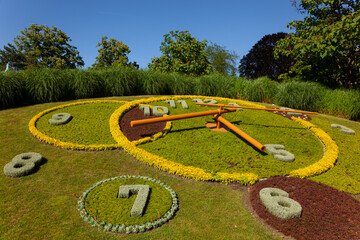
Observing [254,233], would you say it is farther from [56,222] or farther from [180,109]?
[180,109]

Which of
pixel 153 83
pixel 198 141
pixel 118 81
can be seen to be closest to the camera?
pixel 198 141

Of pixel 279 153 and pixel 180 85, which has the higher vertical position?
pixel 180 85

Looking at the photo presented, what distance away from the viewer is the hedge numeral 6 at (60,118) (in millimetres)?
8301

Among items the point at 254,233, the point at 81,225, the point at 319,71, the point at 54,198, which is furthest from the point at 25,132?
the point at 319,71

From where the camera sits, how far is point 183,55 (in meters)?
26.3

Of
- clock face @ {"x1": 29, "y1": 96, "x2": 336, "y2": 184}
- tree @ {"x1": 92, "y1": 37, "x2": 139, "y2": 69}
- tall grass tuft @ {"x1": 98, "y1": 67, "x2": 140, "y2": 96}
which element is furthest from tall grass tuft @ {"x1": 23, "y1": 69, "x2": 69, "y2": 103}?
tree @ {"x1": 92, "y1": 37, "x2": 139, "y2": 69}

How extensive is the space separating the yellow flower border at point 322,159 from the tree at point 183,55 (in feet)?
60.3

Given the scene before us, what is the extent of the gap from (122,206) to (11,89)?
32.9 feet

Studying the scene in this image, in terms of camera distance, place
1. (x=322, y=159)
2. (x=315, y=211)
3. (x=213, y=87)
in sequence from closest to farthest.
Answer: (x=315, y=211), (x=322, y=159), (x=213, y=87)

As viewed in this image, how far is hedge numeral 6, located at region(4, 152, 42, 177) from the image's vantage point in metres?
5.45

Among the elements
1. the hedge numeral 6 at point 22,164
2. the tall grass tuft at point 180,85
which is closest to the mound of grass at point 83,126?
the hedge numeral 6 at point 22,164

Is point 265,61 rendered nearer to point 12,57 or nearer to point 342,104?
point 342,104

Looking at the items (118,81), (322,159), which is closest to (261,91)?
(322,159)

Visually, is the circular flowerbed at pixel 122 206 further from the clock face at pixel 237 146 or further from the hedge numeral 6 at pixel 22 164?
the hedge numeral 6 at pixel 22 164
